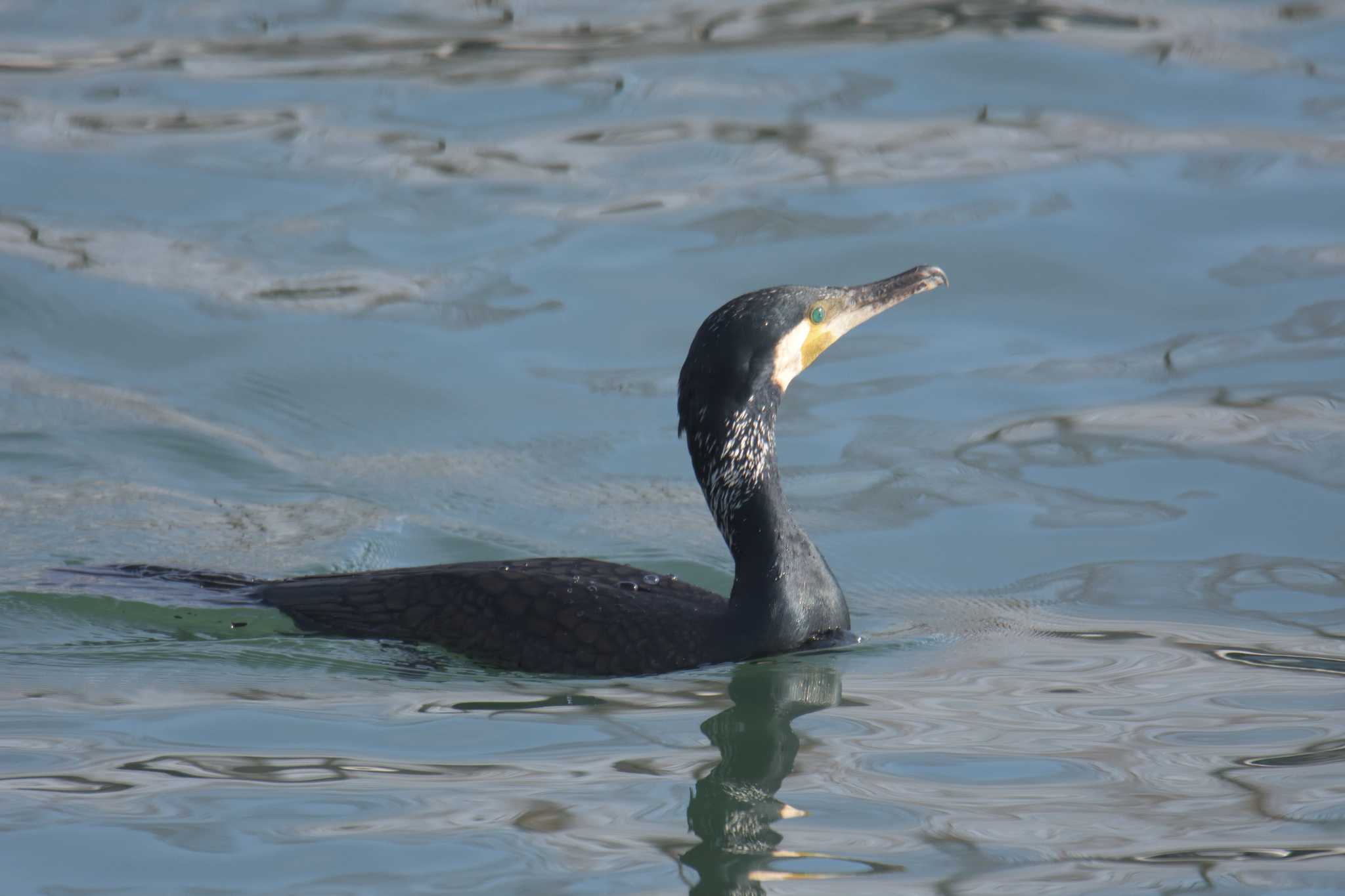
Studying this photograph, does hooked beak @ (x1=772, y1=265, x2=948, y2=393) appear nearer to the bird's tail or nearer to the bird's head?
the bird's head

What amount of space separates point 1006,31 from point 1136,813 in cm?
891

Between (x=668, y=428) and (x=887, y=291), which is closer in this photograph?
(x=887, y=291)

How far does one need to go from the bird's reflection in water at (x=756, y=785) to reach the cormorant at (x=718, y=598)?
0.15m

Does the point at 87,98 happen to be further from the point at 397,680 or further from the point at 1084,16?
the point at 397,680

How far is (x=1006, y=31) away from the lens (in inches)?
496

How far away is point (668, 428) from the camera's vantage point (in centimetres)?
843

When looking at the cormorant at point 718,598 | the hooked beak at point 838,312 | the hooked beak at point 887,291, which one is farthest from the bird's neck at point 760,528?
the hooked beak at point 887,291

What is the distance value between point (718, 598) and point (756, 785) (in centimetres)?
129

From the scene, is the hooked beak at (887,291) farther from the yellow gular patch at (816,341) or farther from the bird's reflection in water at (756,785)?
the bird's reflection in water at (756,785)

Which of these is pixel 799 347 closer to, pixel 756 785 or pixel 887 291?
pixel 887 291

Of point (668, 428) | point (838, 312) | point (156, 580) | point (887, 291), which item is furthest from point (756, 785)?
point (668, 428)

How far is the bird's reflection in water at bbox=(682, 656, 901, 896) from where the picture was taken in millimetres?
4414

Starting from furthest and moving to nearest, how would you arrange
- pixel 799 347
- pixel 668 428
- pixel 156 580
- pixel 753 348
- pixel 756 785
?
pixel 668 428
pixel 156 580
pixel 799 347
pixel 753 348
pixel 756 785

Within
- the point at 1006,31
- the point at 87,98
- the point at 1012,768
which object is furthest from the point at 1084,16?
the point at 1012,768
